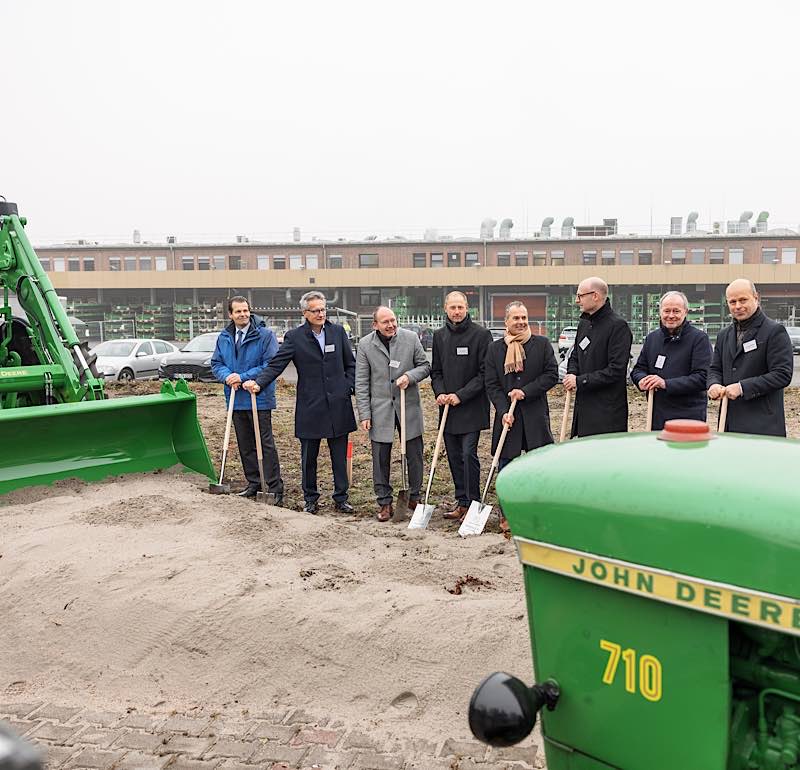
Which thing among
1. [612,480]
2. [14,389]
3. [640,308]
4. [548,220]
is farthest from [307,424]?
[548,220]

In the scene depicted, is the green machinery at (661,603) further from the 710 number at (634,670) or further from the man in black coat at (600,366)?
the man in black coat at (600,366)

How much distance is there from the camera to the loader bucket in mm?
6535

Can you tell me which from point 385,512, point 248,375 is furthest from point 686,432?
point 248,375

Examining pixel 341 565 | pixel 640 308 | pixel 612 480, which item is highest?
pixel 612 480

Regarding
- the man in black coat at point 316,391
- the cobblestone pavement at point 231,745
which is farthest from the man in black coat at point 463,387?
the cobblestone pavement at point 231,745

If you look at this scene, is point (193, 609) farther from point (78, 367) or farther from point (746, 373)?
point (78, 367)

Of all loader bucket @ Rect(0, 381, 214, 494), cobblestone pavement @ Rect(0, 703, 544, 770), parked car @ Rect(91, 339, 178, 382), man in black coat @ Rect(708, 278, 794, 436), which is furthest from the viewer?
parked car @ Rect(91, 339, 178, 382)

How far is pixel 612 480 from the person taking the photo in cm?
184

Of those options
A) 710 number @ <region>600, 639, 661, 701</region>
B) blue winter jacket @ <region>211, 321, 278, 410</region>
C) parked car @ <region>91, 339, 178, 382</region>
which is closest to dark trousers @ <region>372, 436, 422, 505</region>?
blue winter jacket @ <region>211, 321, 278, 410</region>

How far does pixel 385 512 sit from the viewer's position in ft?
21.2

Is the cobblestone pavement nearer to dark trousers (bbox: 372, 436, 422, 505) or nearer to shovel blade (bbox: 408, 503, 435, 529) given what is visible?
shovel blade (bbox: 408, 503, 435, 529)

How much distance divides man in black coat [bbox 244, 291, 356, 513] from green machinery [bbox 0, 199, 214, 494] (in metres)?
1.05

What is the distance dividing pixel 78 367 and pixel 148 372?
11.3m

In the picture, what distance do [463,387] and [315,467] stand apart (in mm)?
1386
